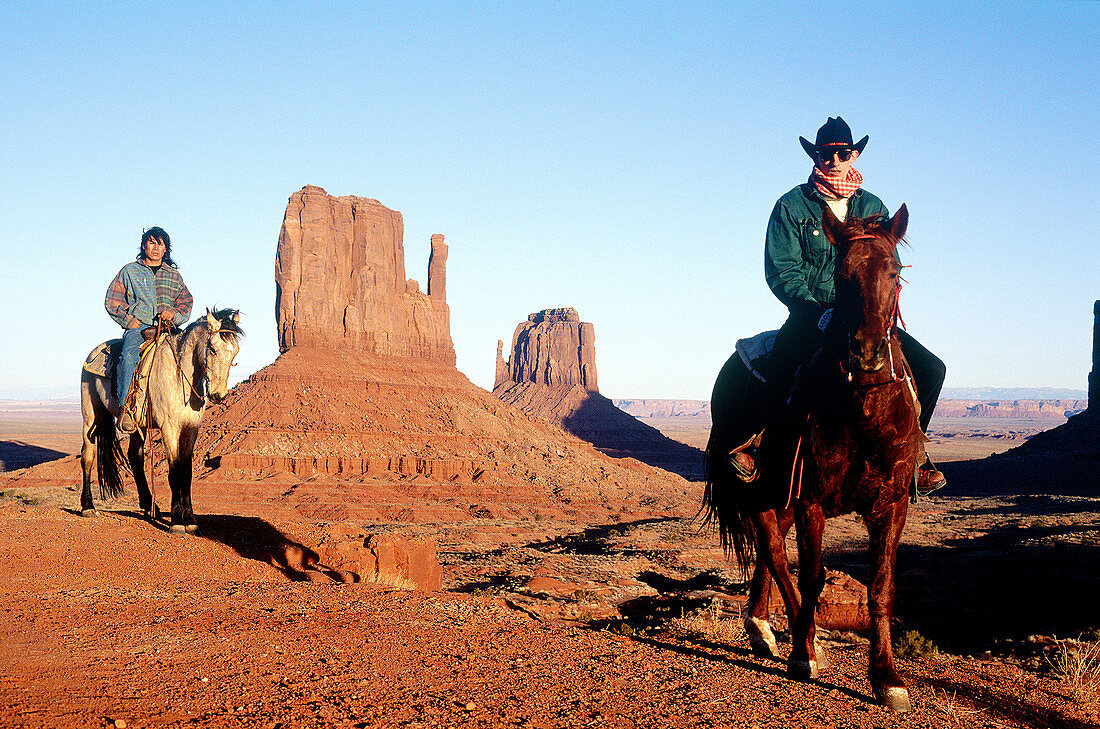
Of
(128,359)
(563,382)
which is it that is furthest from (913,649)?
(563,382)

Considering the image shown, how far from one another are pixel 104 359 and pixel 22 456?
240 ft

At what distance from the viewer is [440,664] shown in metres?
5.40

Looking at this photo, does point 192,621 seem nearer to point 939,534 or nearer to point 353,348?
point 939,534

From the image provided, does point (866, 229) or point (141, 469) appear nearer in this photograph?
point (866, 229)

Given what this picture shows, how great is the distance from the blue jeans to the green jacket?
9.31 m

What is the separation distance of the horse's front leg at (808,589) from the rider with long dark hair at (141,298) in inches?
382

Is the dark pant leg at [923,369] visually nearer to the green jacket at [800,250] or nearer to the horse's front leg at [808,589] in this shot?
the green jacket at [800,250]

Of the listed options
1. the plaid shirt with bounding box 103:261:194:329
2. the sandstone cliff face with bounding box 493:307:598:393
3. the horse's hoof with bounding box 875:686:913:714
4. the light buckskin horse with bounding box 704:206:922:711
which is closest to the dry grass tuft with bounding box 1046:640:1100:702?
the horse's hoof with bounding box 875:686:913:714

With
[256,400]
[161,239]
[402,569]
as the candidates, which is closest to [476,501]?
[256,400]

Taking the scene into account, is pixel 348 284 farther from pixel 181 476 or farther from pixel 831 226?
pixel 831 226

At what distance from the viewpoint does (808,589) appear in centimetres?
570

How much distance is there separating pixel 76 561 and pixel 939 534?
2647 centimetres

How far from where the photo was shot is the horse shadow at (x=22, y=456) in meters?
61.2

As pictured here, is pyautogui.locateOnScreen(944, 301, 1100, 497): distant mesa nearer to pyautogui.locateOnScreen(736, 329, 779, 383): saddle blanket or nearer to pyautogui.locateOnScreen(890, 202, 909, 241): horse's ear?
pyautogui.locateOnScreen(736, 329, 779, 383): saddle blanket
